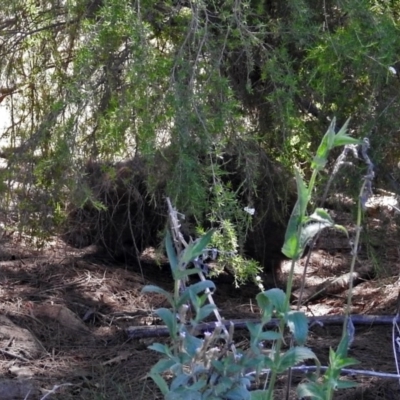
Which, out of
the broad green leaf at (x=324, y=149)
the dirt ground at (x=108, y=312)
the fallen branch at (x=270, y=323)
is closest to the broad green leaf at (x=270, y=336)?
the broad green leaf at (x=324, y=149)

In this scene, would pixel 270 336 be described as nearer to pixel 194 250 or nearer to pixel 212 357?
pixel 212 357

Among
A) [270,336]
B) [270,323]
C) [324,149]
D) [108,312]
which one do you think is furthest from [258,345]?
[108,312]

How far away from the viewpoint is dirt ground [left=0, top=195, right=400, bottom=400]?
178 inches

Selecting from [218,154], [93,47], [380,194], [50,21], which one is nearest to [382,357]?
[380,194]

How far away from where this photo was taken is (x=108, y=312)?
5.79 metres

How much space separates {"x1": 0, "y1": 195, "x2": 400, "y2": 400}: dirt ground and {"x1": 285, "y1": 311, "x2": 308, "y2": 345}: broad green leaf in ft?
5.47

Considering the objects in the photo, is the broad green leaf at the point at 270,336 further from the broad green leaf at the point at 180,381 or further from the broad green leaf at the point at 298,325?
the broad green leaf at the point at 180,381

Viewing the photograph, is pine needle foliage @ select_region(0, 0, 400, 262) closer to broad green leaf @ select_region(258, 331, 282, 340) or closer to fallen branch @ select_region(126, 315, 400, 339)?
fallen branch @ select_region(126, 315, 400, 339)

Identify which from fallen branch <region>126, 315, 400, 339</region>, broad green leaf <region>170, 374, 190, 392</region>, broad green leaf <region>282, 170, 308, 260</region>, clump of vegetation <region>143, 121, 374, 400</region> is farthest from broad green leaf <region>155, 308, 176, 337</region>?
fallen branch <region>126, 315, 400, 339</region>

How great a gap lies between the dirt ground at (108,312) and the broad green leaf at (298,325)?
1666 millimetres

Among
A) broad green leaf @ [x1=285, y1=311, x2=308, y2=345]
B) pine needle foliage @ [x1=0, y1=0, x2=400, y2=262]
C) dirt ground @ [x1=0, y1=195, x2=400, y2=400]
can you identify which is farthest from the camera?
dirt ground @ [x1=0, y1=195, x2=400, y2=400]

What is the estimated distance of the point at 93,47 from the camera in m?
4.48

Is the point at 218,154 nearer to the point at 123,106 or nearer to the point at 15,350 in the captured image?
the point at 123,106

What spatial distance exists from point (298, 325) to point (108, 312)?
3.66m
